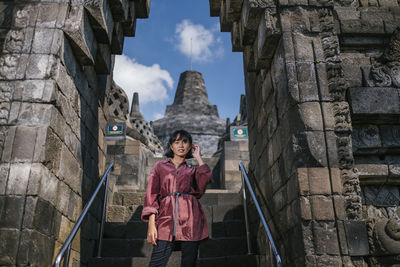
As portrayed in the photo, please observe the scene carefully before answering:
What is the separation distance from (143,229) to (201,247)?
90 cm

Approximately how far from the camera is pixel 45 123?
3.08 metres

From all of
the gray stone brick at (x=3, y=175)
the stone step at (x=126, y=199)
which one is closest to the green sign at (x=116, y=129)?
the stone step at (x=126, y=199)

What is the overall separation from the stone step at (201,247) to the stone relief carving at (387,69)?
7.86 feet

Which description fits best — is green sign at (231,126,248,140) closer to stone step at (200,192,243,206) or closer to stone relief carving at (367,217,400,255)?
stone step at (200,192,243,206)

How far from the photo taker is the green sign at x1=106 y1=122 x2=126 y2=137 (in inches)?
334

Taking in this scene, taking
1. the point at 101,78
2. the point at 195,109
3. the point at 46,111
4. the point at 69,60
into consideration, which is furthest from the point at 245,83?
the point at 195,109

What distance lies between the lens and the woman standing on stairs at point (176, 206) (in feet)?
9.01

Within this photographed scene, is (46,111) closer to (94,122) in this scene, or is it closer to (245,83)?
(94,122)

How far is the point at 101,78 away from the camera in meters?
5.07

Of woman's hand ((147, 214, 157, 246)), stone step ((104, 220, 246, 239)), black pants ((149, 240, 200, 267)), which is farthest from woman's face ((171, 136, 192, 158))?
stone step ((104, 220, 246, 239))

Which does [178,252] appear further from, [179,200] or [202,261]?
[179,200]

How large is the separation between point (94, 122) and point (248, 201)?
7.91 feet

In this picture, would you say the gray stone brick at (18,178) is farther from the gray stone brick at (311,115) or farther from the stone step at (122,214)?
the stone step at (122,214)

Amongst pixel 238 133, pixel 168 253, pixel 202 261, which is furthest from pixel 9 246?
pixel 238 133
